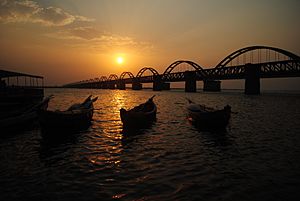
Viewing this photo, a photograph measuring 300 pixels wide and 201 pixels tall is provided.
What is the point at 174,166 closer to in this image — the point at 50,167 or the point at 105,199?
the point at 105,199

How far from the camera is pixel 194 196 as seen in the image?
6.74 meters

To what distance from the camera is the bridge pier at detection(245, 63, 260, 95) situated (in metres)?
90.6

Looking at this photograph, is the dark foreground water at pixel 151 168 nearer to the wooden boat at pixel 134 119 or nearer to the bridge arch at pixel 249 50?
the wooden boat at pixel 134 119

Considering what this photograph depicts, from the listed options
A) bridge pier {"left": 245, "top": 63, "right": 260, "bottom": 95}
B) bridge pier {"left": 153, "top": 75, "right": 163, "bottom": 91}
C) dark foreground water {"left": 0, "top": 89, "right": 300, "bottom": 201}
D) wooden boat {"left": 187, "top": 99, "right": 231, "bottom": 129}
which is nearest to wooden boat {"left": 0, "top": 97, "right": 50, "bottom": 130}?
dark foreground water {"left": 0, "top": 89, "right": 300, "bottom": 201}

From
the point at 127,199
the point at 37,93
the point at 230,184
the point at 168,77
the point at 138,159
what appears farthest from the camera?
the point at 168,77

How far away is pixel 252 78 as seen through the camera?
91188 millimetres

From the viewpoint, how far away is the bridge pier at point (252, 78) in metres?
90.6

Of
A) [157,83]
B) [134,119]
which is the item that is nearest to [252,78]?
[134,119]

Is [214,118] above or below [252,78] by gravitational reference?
below

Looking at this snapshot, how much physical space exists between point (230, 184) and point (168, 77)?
518ft

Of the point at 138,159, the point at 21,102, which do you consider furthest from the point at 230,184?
the point at 21,102

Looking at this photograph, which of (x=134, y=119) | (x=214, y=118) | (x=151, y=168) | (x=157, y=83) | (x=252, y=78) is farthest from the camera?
(x=157, y=83)

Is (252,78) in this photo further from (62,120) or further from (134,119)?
(62,120)

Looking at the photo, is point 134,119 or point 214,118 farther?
point 134,119
